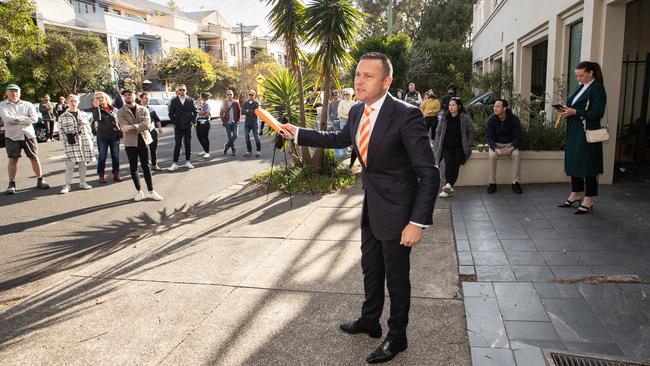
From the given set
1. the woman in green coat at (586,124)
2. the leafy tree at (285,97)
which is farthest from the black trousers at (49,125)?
the woman in green coat at (586,124)

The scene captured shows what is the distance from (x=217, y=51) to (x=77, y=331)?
184 feet

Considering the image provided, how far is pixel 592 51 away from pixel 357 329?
21.6ft

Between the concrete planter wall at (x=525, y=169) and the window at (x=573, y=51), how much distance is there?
204cm

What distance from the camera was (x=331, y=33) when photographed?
8922 millimetres

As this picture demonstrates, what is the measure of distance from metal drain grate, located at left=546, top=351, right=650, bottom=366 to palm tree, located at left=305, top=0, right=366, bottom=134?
702cm

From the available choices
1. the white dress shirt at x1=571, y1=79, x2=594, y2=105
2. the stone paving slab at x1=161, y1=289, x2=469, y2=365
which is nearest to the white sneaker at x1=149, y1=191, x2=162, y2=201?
the stone paving slab at x1=161, y1=289, x2=469, y2=365

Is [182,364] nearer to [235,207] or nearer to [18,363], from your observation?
[18,363]

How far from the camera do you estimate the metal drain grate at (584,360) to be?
297 cm

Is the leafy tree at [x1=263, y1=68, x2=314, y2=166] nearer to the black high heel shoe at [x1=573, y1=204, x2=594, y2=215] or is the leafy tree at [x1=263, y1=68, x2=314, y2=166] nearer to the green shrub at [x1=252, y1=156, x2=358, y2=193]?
the green shrub at [x1=252, y1=156, x2=358, y2=193]

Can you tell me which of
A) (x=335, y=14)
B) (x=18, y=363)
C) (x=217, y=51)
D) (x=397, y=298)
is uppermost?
(x=217, y=51)

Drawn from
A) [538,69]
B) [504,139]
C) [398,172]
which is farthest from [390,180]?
[538,69]

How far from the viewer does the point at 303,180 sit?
29.9 feet

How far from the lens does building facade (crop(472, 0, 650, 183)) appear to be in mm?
7453

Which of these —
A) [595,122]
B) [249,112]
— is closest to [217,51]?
[249,112]
